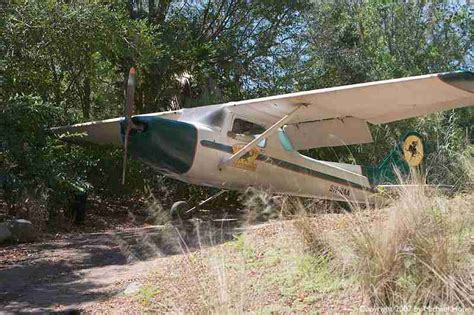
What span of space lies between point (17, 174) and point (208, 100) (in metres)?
6.83

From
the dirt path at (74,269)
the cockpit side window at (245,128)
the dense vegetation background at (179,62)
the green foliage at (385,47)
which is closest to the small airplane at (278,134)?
the cockpit side window at (245,128)

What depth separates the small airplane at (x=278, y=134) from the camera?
983 cm

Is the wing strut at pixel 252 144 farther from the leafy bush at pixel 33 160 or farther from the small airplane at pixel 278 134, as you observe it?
the leafy bush at pixel 33 160

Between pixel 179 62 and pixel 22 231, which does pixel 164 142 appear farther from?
pixel 179 62

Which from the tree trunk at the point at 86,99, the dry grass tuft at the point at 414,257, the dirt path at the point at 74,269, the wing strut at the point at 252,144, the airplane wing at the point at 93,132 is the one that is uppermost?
the tree trunk at the point at 86,99

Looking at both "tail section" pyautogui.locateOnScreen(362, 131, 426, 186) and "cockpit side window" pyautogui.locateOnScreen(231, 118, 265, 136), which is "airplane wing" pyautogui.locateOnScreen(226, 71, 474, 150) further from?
"tail section" pyautogui.locateOnScreen(362, 131, 426, 186)

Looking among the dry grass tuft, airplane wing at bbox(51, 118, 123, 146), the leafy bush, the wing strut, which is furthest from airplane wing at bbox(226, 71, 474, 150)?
the dry grass tuft

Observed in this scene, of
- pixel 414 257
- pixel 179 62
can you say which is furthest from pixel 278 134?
pixel 414 257

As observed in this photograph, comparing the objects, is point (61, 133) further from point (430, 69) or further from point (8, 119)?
point (430, 69)

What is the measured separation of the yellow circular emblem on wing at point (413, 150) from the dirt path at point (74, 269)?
4.43 meters

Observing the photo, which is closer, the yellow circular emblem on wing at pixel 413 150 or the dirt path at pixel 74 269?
the dirt path at pixel 74 269

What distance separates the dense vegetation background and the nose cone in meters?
1.57

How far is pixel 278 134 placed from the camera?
11180 mm

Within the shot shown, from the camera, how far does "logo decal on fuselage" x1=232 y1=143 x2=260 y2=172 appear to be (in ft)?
34.8
